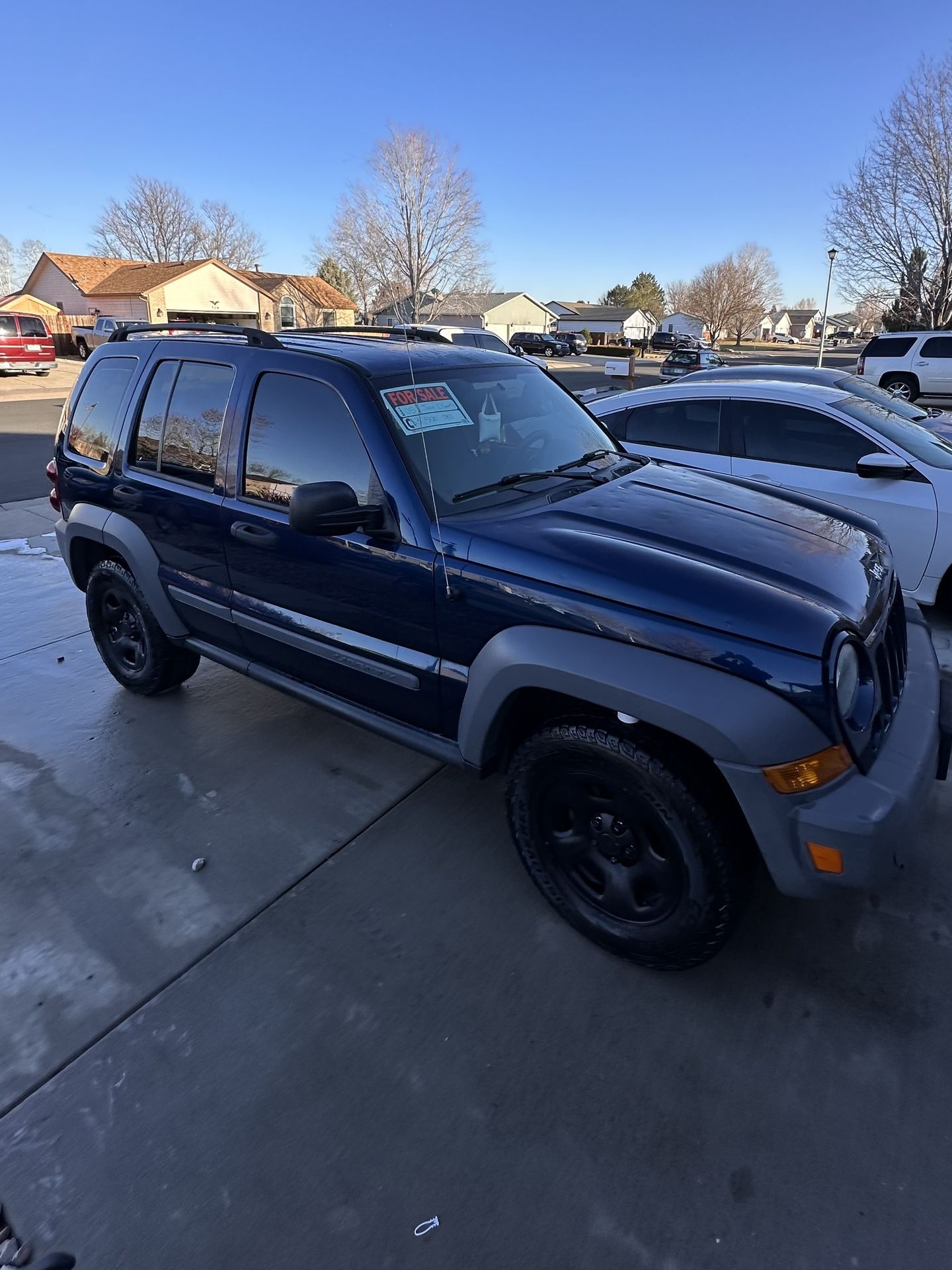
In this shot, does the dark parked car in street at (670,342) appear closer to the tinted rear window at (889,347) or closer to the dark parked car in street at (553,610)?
the tinted rear window at (889,347)

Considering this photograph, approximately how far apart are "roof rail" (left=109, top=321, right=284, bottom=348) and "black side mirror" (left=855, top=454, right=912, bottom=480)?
3.62 m

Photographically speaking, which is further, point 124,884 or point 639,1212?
point 124,884

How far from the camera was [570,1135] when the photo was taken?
1.98 metres

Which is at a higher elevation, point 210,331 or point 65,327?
point 65,327

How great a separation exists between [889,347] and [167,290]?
37.1 metres

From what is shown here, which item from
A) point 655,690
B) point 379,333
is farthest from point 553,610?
point 379,333

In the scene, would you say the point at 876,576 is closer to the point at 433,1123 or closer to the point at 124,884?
the point at 433,1123

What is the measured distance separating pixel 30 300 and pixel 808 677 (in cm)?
5346

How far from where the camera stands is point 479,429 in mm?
2984

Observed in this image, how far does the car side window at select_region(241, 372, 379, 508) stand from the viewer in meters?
2.78

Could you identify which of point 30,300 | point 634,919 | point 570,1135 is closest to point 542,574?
point 634,919

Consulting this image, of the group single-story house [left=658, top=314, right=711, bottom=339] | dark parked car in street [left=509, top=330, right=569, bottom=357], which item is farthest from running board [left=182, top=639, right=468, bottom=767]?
single-story house [left=658, top=314, right=711, bottom=339]

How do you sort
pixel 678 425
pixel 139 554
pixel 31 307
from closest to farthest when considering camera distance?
pixel 139 554 < pixel 678 425 < pixel 31 307

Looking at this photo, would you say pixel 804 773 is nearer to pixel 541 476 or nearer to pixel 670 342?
pixel 541 476
